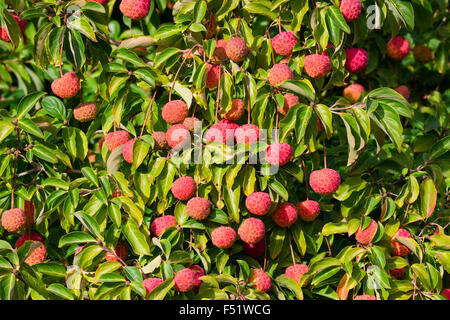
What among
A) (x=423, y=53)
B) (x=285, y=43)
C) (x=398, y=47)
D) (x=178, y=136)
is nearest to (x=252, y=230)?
(x=178, y=136)

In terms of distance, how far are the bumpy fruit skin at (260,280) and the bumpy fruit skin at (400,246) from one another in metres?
0.44

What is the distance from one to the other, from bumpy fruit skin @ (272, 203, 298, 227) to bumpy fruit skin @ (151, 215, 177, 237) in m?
0.31

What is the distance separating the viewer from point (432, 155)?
188cm

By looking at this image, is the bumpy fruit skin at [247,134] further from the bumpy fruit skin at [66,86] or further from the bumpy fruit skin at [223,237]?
the bumpy fruit skin at [66,86]

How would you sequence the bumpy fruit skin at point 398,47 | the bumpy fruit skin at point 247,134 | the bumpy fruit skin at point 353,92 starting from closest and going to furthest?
1. the bumpy fruit skin at point 247,134
2. the bumpy fruit skin at point 353,92
3. the bumpy fruit skin at point 398,47

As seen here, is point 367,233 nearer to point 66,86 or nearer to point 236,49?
point 236,49

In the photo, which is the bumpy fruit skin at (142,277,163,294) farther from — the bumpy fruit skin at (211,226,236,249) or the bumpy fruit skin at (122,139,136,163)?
the bumpy fruit skin at (122,139,136,163)

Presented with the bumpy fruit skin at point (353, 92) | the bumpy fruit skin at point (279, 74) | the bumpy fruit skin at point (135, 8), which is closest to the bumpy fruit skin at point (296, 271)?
the bumpy fruit skin at point (279, 74)

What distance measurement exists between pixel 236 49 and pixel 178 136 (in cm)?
30

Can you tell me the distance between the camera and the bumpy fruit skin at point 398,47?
2.41m

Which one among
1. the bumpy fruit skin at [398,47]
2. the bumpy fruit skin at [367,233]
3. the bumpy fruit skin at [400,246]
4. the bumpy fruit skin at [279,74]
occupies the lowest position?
the bumpy fruit skin at [400,246]

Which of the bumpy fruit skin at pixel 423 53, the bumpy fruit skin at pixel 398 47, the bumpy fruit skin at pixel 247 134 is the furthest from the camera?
the bumpy fruit skin at pixel 423 53

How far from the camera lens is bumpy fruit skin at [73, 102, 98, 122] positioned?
186cm

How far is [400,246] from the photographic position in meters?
1.88
